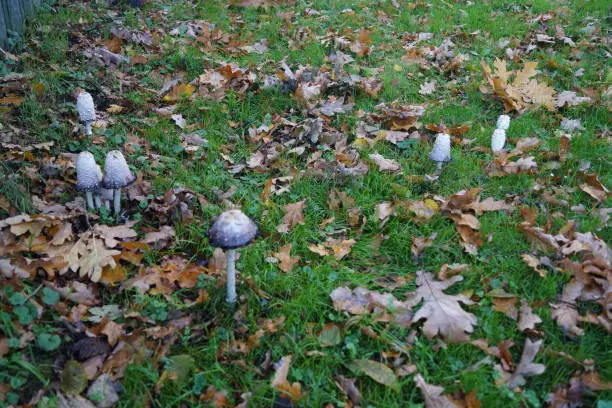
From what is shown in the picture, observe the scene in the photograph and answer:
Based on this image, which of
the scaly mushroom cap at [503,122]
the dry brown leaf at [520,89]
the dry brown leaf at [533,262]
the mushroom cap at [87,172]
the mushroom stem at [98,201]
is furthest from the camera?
the dry brown leaf at [520,89]

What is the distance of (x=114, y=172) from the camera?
3.10 meters

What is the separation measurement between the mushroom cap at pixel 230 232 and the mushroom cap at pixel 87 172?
107cm

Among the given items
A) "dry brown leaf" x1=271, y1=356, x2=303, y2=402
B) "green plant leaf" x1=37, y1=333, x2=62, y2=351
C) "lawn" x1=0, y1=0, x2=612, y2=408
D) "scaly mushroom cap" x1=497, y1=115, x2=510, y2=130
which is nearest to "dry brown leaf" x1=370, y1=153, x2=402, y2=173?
"lawn" x1=0, y1=0, x2=612, y2=408

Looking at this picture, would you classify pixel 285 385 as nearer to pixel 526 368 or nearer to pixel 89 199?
pixel 526 368

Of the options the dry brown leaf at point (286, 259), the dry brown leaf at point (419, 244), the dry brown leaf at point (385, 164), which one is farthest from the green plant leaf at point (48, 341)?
the dry brown leaf at point (385, 164)

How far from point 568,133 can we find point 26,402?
15.1 ft

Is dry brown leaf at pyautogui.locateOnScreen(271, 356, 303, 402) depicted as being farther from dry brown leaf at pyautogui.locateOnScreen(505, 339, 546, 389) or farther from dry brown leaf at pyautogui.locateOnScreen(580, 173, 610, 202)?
dry brown leaf at pyautogui.locateOnScreen(580, 173, 610, 202)

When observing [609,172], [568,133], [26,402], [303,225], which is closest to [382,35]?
[568,133]

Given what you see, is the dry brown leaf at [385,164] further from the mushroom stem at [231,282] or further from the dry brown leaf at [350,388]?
the dry brown leaf at [350,388]

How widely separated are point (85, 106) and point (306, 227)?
194 centimetres

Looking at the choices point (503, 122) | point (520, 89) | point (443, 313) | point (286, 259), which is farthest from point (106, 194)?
point (520, 89)

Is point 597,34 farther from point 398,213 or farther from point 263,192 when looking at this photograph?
point 263,192

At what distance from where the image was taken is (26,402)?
225cm

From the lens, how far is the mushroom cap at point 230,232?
98.0 inches
